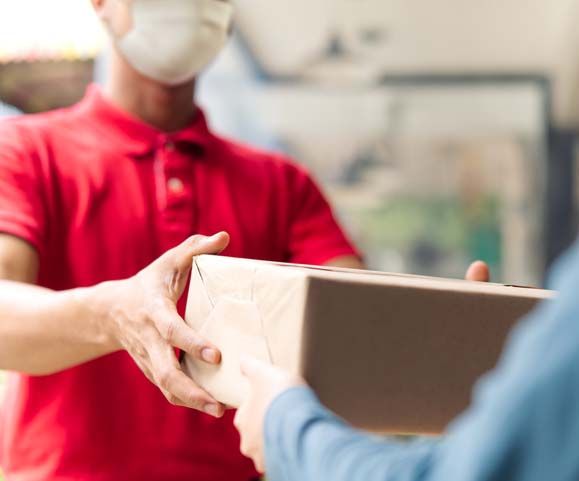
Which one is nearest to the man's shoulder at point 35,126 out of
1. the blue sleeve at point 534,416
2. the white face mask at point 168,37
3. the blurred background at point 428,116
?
the white face mask at point 168,37

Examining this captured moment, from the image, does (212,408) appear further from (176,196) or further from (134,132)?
(134,132)

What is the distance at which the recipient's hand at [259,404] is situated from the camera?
72 cm

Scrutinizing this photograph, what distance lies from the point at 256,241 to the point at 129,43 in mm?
374

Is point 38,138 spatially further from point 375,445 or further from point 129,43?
point 375,445

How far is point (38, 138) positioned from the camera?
4.55 ft

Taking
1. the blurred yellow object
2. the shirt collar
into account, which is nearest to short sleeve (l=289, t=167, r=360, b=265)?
the shirt collar

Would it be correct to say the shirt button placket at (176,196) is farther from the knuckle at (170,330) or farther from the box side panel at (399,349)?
the box side panel at (399,349)

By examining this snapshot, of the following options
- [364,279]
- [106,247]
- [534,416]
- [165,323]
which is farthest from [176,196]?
[534,416]

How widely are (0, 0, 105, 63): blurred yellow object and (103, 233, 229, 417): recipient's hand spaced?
2.04m

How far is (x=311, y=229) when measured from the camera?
152cm

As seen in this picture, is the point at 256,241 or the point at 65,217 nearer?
the point at 65,217

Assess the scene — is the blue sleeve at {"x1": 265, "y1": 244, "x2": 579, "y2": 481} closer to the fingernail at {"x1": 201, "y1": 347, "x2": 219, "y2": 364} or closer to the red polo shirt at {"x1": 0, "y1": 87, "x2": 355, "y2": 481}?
the fingernail at {"x1": 201, "y1": 347, "x2": 219, "y2": 364}

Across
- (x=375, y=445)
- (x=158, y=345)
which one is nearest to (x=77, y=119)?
(x=158, y=345)

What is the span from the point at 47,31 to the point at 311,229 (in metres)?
1.74
